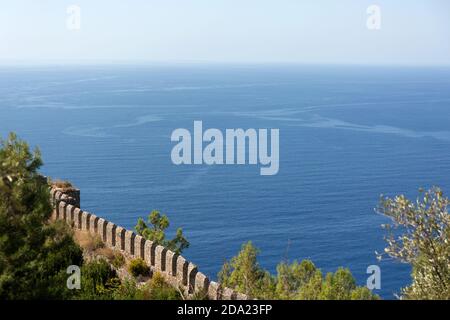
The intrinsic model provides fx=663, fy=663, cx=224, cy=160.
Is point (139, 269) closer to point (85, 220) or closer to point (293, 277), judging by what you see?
point (85, 220)

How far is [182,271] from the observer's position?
549 inches

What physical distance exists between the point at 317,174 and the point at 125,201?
2772cm

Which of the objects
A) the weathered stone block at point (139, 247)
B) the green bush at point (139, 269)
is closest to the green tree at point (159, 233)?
the weathered stone block at point (139, 247)

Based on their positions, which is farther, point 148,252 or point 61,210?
point 61,210

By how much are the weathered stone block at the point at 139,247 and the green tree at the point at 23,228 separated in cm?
330

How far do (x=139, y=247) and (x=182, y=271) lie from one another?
6.56 ft

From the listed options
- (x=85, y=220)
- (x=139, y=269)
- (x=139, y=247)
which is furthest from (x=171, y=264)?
(x=85, y=220)

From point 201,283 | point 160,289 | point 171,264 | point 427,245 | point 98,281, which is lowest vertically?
point 98,281

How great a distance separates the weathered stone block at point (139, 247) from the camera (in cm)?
1546

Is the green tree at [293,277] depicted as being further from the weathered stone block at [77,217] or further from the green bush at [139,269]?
the weathered stone block at [77,217]
